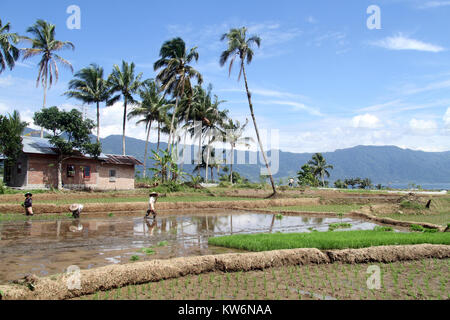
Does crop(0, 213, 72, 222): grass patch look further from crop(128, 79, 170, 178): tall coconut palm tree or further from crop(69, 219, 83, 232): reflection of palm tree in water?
crop(128, 79, 170, 178): tall coconut palm tree

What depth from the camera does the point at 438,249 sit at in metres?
9.53

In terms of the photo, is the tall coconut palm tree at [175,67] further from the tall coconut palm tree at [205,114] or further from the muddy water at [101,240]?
the muddy water at [101,240]

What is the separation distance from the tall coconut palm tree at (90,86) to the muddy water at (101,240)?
2486 cm

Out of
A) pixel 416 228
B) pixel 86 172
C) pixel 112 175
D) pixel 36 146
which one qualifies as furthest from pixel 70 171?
pixel 416 228

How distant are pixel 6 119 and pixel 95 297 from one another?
76.2 ft

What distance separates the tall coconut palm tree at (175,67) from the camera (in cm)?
3550

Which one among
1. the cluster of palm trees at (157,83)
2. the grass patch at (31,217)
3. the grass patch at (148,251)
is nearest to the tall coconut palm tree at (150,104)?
the cluster of palm trees at (157,83)

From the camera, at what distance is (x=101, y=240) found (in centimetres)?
1148

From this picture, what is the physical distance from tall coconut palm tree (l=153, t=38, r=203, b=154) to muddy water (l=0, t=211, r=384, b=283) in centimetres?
2003

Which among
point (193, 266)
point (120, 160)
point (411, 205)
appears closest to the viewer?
point (193, 266)

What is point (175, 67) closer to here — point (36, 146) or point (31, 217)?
point (36, 146)

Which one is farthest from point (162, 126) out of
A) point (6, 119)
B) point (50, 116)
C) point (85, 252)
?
point (85, 252)

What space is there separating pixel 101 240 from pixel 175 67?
2779cm
